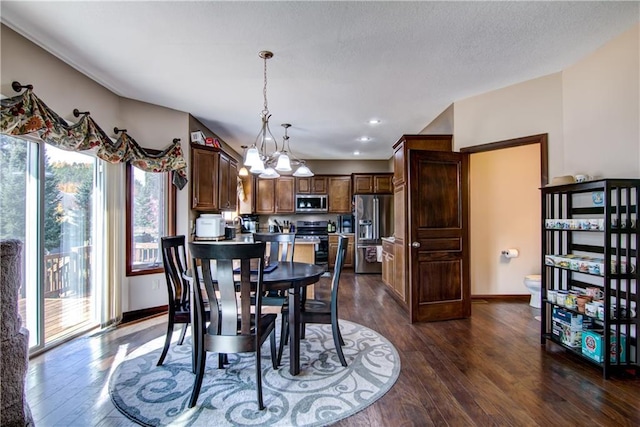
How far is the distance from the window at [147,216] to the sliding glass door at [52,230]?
0.38m

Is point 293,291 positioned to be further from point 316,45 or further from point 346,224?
point 346,224

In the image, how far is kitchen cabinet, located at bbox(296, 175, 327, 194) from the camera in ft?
23.6

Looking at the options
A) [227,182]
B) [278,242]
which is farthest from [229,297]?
[227,182]

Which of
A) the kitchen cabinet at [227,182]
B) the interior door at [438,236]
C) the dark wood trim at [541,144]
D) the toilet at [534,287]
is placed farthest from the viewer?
the kitchen cabinet at [227,182]

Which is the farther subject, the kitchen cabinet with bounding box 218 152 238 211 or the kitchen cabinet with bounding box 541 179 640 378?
the kitchen cabinet with bounding box 218 152 238 211

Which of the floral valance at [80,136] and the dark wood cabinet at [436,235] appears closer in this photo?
the floral valance at [80,136]

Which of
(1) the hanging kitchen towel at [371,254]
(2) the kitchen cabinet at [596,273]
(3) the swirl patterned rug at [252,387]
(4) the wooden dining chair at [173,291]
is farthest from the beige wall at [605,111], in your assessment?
(1) the hanging kitchen towel at [371,254]

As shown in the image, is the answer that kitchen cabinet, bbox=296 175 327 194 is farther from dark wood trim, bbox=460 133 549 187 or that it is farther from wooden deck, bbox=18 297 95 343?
wooden deck, bbox=18 297 95 343

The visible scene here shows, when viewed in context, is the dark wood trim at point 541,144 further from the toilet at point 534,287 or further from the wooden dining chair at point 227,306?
the wooden dining chair at point 227,306

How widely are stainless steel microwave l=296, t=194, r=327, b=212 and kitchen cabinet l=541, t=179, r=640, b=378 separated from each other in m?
4.77

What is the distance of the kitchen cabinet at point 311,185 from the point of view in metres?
7.21

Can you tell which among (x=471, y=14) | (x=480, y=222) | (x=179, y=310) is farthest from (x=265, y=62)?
(x=480, y=222)

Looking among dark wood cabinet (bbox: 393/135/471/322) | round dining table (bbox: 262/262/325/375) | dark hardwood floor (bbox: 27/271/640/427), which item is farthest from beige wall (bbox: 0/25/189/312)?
dark wood cabinet (bbox: 393/135/471/322)

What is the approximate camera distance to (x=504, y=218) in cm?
446
